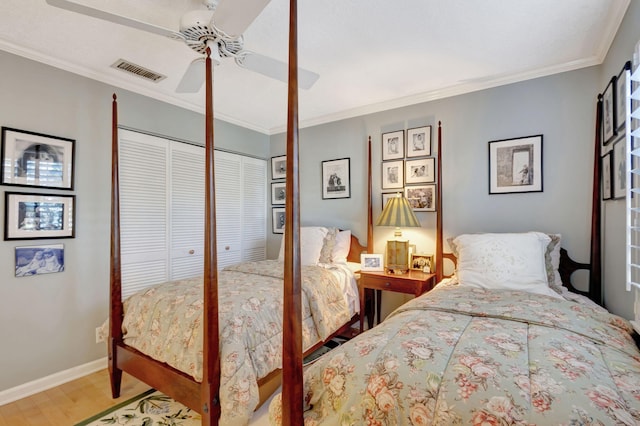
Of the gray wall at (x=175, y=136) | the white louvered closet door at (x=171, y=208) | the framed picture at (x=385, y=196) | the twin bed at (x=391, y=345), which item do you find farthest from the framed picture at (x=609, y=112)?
the white louvered closet door at (x=171, y=208)

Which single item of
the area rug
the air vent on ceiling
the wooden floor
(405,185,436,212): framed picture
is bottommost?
the wooden floor

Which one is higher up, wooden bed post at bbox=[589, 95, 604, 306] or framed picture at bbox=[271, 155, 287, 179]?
framed picture at bbox=[271, 155, 287, 179]

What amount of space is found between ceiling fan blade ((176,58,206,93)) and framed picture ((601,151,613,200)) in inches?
101

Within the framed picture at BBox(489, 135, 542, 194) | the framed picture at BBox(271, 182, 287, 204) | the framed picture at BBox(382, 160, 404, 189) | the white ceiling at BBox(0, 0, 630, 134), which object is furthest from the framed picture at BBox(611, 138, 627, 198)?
the framed picture at BBox(271, 182, 287, 204)

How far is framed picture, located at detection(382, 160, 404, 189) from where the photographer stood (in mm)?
3004

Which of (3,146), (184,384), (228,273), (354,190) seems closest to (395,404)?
(184,384)

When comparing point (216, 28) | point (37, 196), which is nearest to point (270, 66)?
point (216, 28)

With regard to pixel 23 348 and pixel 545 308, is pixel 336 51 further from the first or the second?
pixel 23 348

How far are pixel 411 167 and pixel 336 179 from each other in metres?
0.87

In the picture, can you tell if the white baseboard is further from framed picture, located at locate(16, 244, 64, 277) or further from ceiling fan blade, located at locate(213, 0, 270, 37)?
ceiling fan blade, located at locate(213, 0, 270, 37)

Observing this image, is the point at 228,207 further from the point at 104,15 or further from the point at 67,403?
the point at 104,15

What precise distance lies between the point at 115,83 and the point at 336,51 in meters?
1.92

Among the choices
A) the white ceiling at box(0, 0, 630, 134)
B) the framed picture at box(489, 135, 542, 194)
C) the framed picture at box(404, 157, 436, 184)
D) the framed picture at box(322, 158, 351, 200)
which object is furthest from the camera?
the framed picture at box(322, 158, 351, 200)

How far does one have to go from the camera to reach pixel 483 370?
0.89 m
